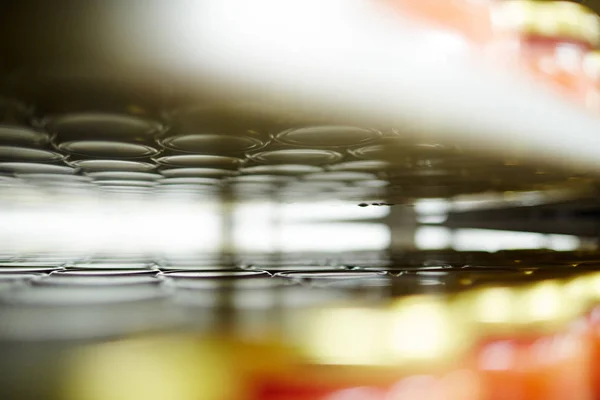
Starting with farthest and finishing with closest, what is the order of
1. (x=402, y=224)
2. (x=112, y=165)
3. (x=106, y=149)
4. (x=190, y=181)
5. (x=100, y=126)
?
(x=402, y=224) < (x=190, y=181) < (x=112, y=165) < (x=106, y=149) < (x=100, y=126)

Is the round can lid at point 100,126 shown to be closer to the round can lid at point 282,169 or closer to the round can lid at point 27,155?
the round can lid at point 27,155

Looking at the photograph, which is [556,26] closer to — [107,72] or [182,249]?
[107,72]

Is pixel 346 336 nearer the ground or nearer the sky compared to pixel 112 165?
nearer the ground

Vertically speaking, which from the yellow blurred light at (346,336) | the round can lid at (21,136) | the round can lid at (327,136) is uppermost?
the round can lid at (21,136)

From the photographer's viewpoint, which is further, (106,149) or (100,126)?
(106,149)

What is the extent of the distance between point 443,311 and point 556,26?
329 millimetres

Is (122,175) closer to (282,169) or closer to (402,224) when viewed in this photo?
(282,169)

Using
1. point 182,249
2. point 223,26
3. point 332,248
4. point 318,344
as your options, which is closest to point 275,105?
point 223,26

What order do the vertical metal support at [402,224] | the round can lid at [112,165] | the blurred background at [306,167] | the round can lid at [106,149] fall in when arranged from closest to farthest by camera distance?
the blurred background at [306,167] < the round can lid at [106,149] < the round can lid at [112,165] < the vertical metal support at [402,224]

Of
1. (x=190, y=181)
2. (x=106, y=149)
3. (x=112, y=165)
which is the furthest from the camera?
(x=190, y=181)

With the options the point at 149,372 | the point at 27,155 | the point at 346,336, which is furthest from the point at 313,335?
the point at 27,155

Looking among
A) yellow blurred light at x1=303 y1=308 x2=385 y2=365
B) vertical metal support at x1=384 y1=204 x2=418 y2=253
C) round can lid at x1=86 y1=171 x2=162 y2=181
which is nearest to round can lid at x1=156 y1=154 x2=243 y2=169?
round can lid at x1=86 y1=171 x2=162 y2=181

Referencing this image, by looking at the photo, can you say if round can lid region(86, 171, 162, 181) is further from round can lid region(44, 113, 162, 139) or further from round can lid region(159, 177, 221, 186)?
round can lid region(44, 113, 162, 139)

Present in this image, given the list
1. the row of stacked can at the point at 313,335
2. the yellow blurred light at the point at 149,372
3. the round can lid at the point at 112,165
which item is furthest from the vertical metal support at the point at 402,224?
the yellow blurred light at the point at 149,372
